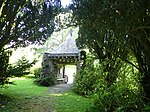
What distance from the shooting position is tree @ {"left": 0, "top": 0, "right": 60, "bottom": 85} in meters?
11.5

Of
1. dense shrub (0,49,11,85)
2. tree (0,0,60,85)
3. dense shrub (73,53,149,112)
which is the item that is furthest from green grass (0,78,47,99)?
dense shrub (73,53,149,112)

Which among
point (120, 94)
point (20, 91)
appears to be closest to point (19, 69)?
point (20, 91)

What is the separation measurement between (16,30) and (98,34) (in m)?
5.61

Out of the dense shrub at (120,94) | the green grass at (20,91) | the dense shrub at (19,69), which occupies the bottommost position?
the green grass at (20,91)

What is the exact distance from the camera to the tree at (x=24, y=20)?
11510mm

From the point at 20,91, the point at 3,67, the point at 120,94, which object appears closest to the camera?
the point at 120,94

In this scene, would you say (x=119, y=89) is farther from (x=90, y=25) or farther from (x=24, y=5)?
(x=24, y=5)

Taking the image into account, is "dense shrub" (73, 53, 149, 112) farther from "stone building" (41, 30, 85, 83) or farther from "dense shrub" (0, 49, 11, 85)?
"stone building" (41, 30, 85, 83)

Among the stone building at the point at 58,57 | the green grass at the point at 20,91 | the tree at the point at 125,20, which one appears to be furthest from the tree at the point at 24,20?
the stone building at the point at 58,57

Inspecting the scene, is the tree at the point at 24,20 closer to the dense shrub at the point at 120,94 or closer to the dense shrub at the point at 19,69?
the dense shrub at the point at 19,69

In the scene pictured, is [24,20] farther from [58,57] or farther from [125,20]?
[58,57]

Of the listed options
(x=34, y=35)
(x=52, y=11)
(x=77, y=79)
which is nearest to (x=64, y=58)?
(x=77, y=79)

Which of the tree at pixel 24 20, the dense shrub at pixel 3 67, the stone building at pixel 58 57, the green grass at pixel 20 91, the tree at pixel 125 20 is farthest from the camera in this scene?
the stone building at pixel 58 57

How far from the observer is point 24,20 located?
12.6 metres
